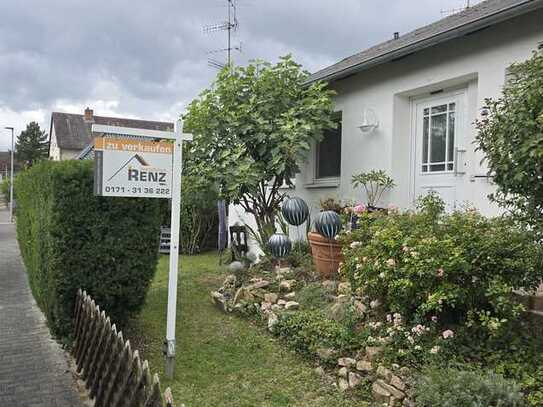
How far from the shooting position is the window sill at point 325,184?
8320 millimetres

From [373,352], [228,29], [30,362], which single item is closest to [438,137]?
[373,352]

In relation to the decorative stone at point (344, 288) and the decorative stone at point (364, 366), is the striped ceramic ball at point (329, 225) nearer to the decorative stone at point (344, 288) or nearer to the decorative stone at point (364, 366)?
the decorative stone at point (344, 288)

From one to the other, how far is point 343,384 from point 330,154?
5.42 meters

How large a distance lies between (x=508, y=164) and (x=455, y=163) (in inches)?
112

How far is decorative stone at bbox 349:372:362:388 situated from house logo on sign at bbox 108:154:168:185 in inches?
88.1

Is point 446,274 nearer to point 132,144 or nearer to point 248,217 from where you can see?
point 132,144

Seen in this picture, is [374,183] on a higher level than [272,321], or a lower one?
higher

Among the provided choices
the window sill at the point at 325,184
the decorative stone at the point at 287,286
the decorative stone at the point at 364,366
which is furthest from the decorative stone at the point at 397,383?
the window sill at the point at 325,184

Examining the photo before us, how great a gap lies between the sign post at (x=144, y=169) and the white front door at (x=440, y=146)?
12.3ft

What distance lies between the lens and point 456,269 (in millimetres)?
3854

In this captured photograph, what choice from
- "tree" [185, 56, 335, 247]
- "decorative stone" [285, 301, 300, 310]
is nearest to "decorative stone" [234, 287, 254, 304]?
"decorative stone" [285, 301, 300, 310]

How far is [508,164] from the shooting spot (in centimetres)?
368

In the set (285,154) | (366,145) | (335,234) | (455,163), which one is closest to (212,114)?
(285,154)

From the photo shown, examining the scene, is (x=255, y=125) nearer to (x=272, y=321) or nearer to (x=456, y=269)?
(x=272, y=321)
